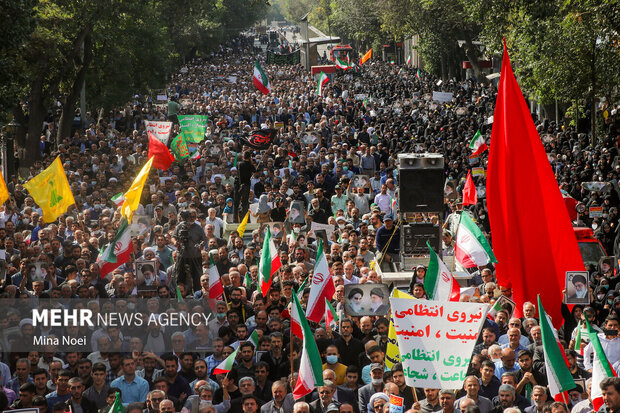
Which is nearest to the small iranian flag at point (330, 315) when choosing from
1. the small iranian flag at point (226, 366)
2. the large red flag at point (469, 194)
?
the small iranian flag at point (226, 366)

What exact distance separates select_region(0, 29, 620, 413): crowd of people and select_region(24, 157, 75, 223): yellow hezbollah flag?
1.06ft

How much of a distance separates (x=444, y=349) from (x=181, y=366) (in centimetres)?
324

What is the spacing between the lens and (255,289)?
1447cm

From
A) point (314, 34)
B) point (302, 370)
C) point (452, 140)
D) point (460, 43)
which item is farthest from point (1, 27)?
point (314, 34)

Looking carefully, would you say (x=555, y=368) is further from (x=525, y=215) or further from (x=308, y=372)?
(x=525, y=215)

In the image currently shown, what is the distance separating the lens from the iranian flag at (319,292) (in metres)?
12.4

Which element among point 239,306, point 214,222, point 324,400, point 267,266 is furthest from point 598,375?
point 214,222

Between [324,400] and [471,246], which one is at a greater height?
[471,246]

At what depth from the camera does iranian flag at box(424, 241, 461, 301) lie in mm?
12141

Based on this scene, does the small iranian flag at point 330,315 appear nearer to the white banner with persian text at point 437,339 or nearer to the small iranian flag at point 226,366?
the small iranian flag at point 226,366

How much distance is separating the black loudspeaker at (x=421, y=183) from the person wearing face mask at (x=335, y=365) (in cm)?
520

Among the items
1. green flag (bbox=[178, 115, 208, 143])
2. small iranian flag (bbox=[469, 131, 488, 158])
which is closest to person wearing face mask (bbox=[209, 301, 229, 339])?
small iranian flag (bbox=[469, 131, 488, 158])

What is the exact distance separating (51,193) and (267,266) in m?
5.89

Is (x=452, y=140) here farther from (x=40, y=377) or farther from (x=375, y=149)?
(x=40, y=377)
